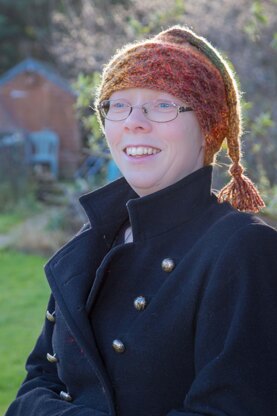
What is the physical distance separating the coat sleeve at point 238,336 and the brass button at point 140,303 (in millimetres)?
191

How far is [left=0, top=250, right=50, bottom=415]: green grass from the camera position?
6.14m

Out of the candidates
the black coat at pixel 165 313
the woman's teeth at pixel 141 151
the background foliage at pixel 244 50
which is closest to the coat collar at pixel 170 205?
the black coat at pixel 165 313

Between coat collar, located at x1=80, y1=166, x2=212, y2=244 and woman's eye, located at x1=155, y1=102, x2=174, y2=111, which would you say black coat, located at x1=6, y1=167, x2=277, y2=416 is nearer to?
coat collar, located at x1=80, y1=166, x2=212, y2=244

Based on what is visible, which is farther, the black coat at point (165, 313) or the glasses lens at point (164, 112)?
the glasses lens at point (164, 112)

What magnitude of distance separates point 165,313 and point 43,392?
542 millimetres

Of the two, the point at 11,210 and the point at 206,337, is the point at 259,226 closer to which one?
the point at 206,337

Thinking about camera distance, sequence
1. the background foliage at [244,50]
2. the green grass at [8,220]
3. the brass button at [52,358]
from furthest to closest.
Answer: the green grass at [8,220], the background foliage at [244,50], the brass button at [52,358]

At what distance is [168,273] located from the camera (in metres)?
2.17

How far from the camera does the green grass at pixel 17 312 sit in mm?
6141

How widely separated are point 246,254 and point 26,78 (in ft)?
67.4

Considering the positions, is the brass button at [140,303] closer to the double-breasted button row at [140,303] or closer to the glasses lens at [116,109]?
the double-breasted button row at [140,303]

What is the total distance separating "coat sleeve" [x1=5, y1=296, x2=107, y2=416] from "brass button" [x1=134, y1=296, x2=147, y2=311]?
0.31m

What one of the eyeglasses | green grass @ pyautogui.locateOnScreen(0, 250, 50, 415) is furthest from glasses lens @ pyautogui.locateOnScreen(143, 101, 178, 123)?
green grass @ pyautogui.locateOnScreen(0, 250, 50, 415)

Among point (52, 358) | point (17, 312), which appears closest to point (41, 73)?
point (17, 312)
